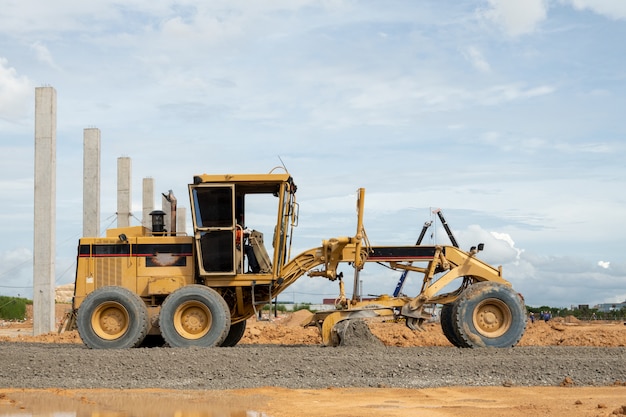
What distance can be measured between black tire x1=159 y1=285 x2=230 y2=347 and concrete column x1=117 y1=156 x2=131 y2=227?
10.8 meters

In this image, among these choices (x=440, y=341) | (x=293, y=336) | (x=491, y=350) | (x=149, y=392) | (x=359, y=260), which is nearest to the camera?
(x=149, y=392)

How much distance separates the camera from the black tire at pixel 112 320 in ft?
48.3

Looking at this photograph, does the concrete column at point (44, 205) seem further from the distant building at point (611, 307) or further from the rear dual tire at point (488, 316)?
the distant building at point (611, 307)

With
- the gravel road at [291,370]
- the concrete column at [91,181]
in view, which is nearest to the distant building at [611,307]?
the concrete column at [91,181]

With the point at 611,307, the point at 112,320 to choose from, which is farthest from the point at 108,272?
the point at 611,307

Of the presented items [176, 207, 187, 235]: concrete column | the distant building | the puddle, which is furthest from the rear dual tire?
the distant building

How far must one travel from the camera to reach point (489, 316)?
47.8 feet

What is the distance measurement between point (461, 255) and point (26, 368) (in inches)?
303

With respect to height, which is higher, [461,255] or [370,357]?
[461,255]

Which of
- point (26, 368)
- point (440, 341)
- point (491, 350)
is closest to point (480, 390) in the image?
point (491, 350)

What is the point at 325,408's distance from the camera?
30.4ft

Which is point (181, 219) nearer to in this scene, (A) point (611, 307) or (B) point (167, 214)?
(B) point (167, 214)

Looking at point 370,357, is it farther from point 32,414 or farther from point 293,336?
point 293,336

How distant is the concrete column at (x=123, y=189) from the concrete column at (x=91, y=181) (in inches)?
111
